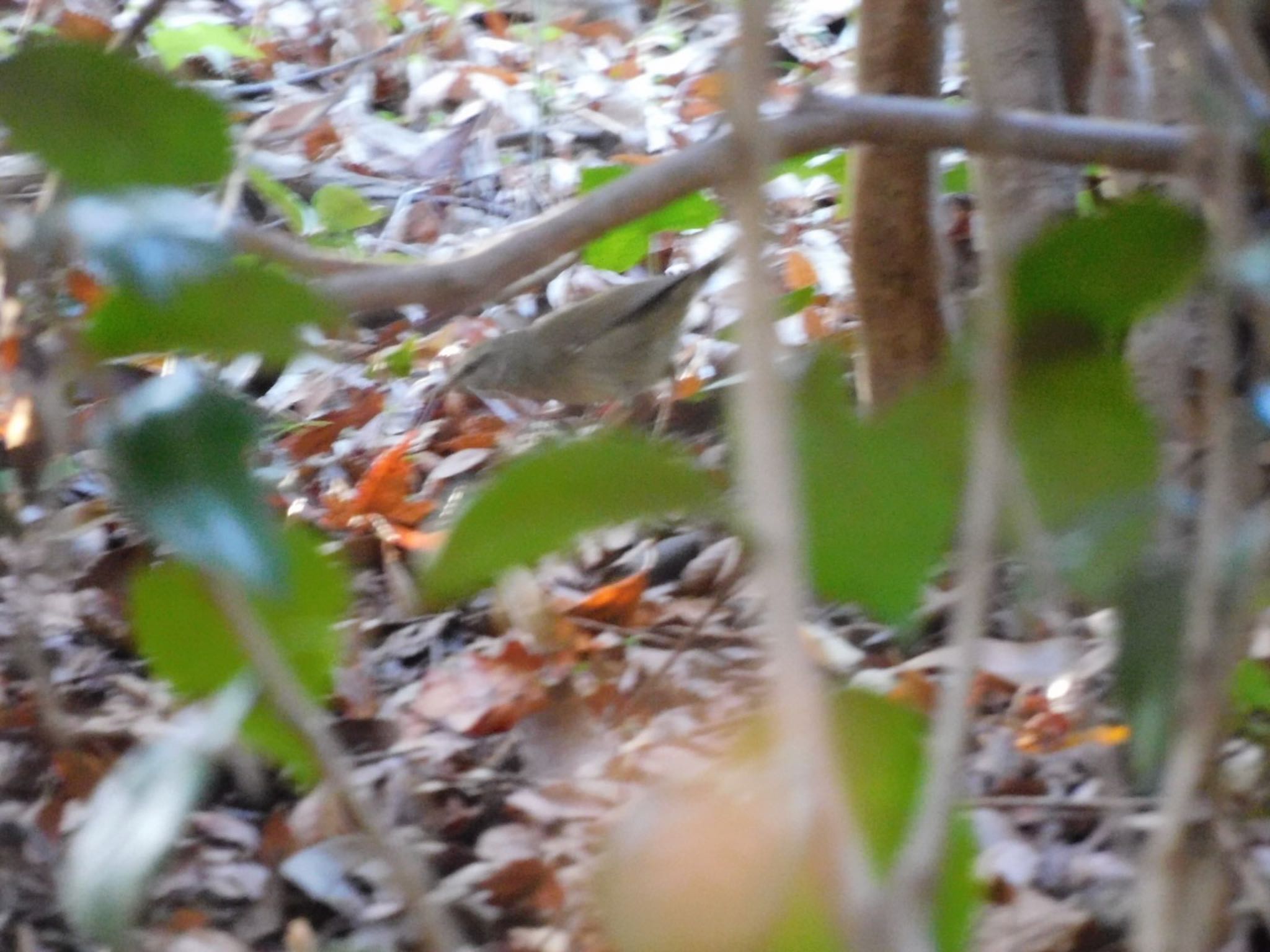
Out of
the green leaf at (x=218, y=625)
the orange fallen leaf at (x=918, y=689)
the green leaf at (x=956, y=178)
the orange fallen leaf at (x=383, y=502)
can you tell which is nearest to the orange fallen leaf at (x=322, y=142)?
the orange fallen leaf at (x=383, y=502)

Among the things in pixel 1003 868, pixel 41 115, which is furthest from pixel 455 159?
pixel 41 115

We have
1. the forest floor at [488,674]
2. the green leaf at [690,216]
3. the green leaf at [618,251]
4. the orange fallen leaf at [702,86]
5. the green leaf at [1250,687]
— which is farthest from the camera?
the orange fallen leaf at [702,86]

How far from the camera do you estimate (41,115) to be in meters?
0.48

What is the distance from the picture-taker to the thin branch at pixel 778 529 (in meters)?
0.42

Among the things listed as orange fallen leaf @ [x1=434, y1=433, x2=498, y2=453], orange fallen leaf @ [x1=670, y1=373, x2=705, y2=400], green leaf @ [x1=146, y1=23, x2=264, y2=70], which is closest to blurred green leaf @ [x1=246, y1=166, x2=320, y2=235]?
green leaf @ [x1=146, y1=23, x2=264, y2=70]

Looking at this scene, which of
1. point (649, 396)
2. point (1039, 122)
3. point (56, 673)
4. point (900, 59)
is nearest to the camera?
point (1039, 122)

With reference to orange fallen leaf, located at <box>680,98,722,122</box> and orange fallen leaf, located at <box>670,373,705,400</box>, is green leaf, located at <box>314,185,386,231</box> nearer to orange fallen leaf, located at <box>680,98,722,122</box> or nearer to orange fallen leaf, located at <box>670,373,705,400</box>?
orange fallen leaf, located at <box>670,373,705,400</box>

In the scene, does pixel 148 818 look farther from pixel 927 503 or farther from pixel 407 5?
pixel 407 5

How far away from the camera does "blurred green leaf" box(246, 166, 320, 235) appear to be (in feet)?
4.53

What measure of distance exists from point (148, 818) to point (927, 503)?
31 cm

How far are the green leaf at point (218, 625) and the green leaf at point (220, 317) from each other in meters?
0.08

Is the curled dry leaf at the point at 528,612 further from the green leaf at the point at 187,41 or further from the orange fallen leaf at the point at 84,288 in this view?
the green leaf at the point at 187,41

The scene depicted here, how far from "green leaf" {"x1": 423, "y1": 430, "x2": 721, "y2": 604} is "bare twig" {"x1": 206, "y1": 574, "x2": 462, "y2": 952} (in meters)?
0.06

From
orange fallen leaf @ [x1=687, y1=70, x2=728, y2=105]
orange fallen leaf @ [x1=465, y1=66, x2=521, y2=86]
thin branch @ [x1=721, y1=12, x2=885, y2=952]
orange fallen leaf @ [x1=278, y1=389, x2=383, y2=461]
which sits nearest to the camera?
thin branch @ [x1=721, y1=12, x2=885, y2=952]
